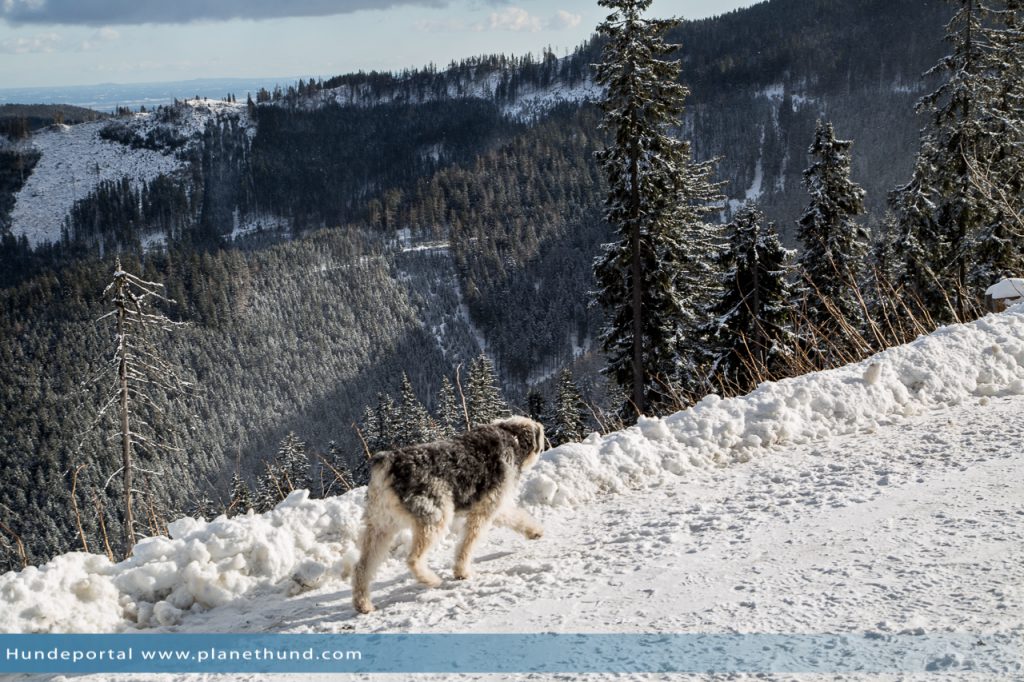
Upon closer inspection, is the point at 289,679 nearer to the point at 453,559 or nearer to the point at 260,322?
the point at 453,559

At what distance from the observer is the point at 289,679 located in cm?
315

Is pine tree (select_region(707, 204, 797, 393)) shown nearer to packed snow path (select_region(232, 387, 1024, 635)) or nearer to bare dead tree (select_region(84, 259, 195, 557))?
bare dead tree (select_region(84, 259, 195, 557))

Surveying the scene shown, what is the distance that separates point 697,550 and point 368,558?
1.90 m

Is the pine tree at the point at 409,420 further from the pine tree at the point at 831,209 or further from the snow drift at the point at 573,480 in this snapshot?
the snow drift at the point at 573,480

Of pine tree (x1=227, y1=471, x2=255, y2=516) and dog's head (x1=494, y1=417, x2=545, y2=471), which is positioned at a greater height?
dog's head (x1=494, y1=417, x2=545, y2=471)

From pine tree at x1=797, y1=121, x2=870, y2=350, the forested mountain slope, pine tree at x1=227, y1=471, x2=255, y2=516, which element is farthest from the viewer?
the forested mountain slope

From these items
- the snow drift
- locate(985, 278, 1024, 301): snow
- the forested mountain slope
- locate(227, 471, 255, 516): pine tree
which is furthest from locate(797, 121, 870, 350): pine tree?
the forested mountain slope

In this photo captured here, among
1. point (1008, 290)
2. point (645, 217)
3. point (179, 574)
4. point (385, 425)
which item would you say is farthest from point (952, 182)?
point (385, 425)

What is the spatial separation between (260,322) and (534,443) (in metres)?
149

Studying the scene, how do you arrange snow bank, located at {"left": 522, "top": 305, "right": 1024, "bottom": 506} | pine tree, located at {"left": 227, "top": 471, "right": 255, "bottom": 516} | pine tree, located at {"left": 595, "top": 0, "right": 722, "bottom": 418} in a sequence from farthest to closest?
pine tree, located at {"left": 595, "top": 0, "right": 722, "bottom": 418} → pine tree, located at {"left": 227, "top": 471, "right": 255, "bottom": 516} → snow bank, located at {"left": 522, "top": 305, "right": 1024, "bottom": 506}

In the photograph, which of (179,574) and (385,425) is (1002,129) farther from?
(385,425)

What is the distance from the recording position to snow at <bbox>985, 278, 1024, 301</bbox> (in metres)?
9.06

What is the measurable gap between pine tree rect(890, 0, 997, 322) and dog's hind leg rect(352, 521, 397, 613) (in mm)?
19161

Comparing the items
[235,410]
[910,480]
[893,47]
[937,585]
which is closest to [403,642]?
[937,585]
